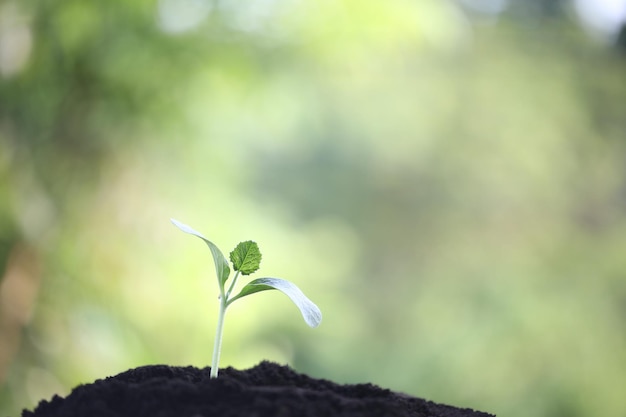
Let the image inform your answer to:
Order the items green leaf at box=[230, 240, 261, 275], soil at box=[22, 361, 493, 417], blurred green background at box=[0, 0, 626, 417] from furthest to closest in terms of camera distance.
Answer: blurred green background at box=[0, 0, 626, 417]
green leaf at box=[230, 240, 261, 275]
soil at box=[22, 361, 493, 417]

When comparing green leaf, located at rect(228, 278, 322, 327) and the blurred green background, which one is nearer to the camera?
green leaf, located at rect(228, 278, 322, 327)

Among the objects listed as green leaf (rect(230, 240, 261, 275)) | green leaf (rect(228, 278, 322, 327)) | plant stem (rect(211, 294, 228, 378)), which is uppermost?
green leaf (rect(230, 240, 261, 275))

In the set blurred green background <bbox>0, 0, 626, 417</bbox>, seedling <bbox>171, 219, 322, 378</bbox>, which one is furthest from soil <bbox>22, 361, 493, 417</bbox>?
blurred green background <bbox>0, 0, 626, 417</bbox>


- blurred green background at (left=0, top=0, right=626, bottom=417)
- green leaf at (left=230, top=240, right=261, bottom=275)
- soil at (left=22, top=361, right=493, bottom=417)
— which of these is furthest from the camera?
blurred green background at (left=0, top=0, right=626, bottom=417)

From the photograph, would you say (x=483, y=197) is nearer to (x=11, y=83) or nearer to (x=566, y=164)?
(x=566, y=164)

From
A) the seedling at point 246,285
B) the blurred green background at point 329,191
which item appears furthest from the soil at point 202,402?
the blurred green background at point 329,191

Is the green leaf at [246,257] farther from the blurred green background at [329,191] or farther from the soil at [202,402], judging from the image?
the blurred green background at [329,191]

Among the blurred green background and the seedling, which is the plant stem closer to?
the seedling
